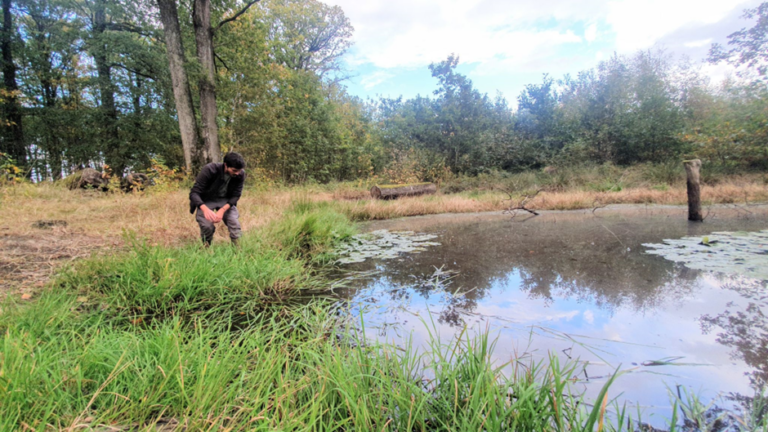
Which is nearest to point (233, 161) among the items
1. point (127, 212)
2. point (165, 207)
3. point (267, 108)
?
point (165, 207)

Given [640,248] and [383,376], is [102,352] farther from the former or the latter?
[640,248]

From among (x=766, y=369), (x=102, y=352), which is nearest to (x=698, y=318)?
(x=766, y=369)

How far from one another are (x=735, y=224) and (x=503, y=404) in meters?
6.01

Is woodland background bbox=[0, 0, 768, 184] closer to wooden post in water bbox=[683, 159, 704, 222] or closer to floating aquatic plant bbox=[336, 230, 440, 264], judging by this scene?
floating aquatic plant bbox=[336, 230, 440, 264]

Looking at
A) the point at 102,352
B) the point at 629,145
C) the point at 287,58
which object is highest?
the point at 287,58

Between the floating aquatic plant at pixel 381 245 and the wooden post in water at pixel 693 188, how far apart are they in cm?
406

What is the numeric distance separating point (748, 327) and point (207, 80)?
1101cm

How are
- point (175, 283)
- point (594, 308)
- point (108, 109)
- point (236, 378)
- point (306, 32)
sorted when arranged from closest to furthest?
point (236, 378) < point (594, 308) < point (175, 283) < point (108, 109) < point (306, 32)

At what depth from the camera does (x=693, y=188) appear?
16.3 ft

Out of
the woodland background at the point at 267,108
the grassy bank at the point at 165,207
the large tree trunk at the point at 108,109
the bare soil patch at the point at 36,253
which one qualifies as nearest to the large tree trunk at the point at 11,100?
the woodland background at the point at 267,108

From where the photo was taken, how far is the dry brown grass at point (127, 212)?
303 cm

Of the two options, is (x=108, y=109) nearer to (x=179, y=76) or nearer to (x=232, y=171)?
(x=179, y=76)

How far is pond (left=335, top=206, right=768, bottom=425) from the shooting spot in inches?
55.1

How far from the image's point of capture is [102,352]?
1398 millimetres
